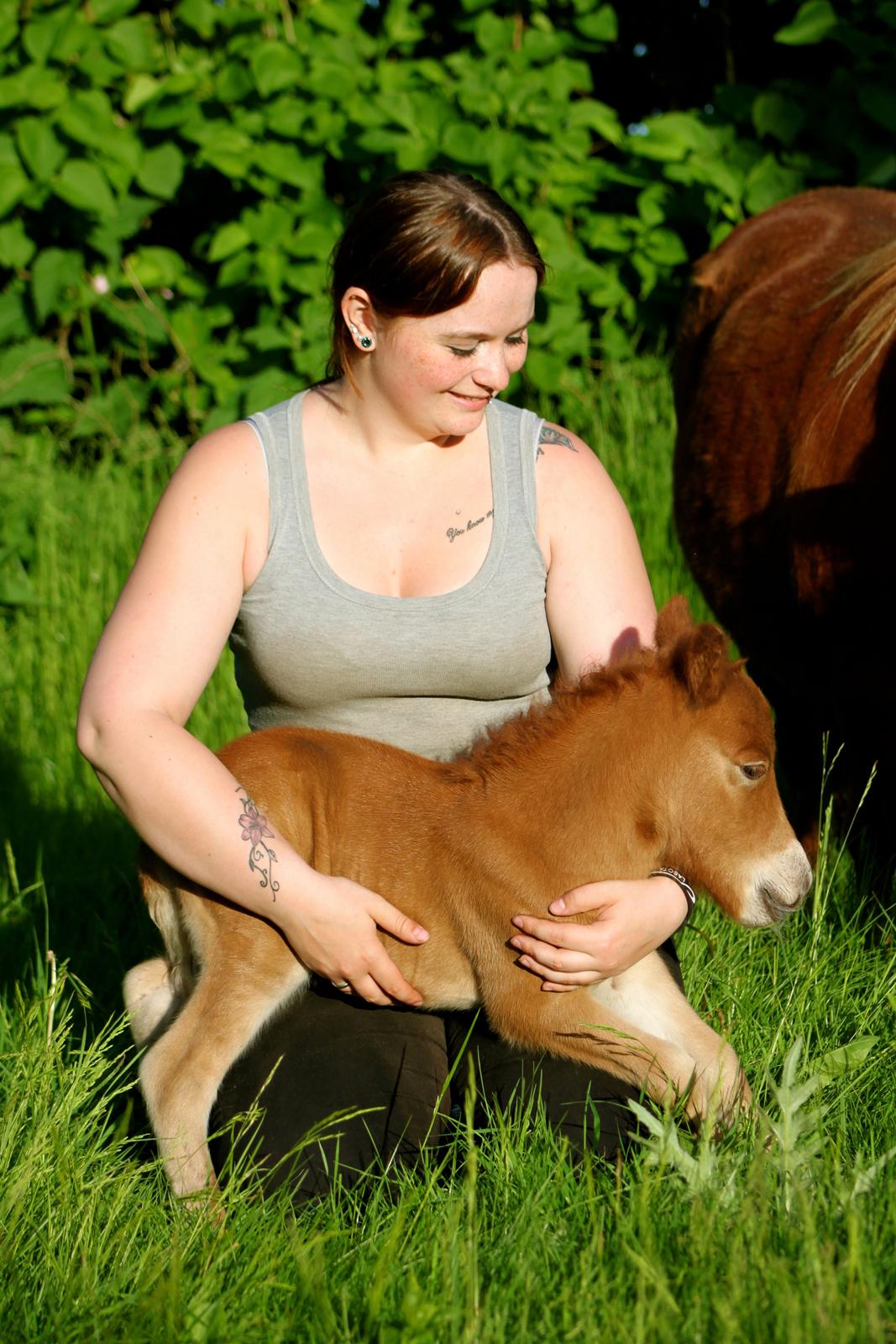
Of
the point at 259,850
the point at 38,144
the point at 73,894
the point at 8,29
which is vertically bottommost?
the point at 73,894

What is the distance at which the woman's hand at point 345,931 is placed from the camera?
2498mm

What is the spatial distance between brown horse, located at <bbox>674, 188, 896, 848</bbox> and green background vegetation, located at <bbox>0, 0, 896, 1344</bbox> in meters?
0.57

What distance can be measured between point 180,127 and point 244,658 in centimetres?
406

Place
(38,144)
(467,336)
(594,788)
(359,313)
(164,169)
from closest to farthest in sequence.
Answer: (594,788), (467,336), (359,313), (38,144), (164,169)

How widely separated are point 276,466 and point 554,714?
0.74m

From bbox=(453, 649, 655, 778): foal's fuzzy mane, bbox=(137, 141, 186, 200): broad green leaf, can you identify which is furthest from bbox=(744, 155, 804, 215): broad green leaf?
bbox=(453, 649, 655, 778): foal's fuzzy mane

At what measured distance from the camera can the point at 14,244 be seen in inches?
240

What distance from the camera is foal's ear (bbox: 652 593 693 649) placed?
258 centimetres

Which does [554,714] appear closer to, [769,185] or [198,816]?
[198,816]

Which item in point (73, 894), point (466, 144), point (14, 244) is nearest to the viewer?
point (73, 894)

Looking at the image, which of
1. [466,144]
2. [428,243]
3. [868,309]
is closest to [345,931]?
[428,243]

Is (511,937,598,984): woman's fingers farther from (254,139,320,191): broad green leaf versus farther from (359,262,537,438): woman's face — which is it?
(254,139,320,191): broad green leaf

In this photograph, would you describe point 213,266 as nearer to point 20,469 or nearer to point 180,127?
point 180,127

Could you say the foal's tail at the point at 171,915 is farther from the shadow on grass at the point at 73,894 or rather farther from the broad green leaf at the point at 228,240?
the broad green leaf at the point at 228,240
